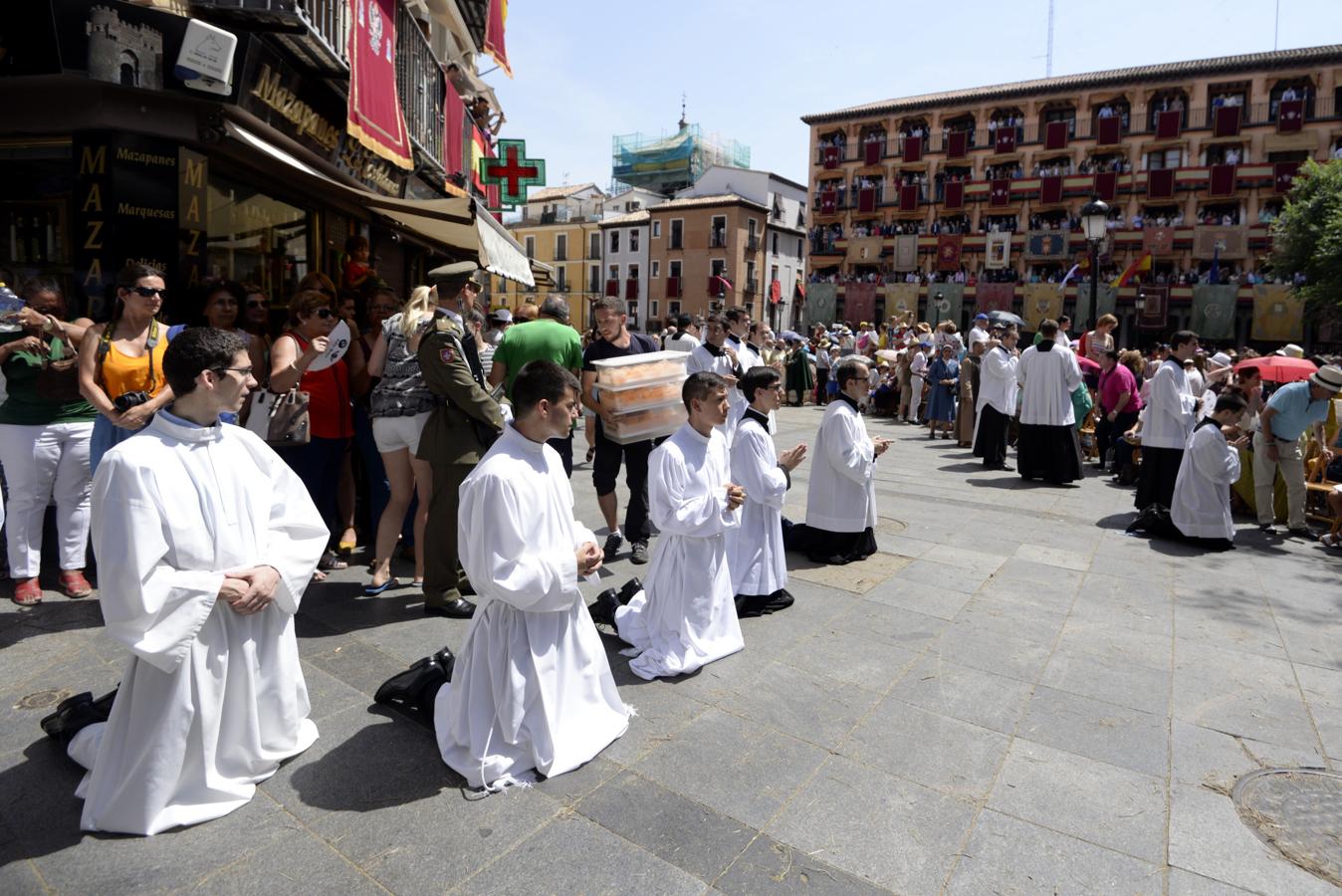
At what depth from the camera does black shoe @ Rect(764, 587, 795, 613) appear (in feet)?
17.1

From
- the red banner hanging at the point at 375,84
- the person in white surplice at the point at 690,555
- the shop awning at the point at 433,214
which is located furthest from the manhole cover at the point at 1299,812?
the red banner hanging at the point at 375,84

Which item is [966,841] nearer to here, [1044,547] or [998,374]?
[1044,547]

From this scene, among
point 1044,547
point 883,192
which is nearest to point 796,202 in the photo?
point 883,192

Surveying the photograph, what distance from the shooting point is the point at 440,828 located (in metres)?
2.81

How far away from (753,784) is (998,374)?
9.22 m

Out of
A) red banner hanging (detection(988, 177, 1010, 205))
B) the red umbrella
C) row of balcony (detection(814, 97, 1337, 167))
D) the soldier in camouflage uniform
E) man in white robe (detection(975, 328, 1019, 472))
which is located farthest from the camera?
red banner hanging (detection(988, 177, 1010, 205))

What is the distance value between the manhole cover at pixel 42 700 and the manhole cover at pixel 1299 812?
497 cm

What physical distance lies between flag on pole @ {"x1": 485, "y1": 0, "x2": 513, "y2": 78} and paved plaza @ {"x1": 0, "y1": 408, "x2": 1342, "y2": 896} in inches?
526

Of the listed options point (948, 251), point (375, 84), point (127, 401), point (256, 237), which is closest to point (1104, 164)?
point (948, 251)

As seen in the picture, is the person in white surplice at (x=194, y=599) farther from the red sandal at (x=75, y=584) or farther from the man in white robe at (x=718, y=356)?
the man in white robe at (x=718, y=356)

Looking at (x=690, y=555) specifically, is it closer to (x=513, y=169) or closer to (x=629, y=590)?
(x=629, y=590)

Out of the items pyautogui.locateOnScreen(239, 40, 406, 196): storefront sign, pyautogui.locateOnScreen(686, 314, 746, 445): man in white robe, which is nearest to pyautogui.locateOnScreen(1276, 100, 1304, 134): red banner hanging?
pyautogui.locateOnScreen(686, 314, 746, 445): man in white robe

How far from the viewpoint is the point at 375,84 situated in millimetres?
8961

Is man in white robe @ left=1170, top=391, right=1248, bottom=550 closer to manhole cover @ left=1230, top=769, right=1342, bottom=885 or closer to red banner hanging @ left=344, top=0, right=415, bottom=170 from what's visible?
manhole cover @ left=1230, top=769, right=1342, bottom=885
